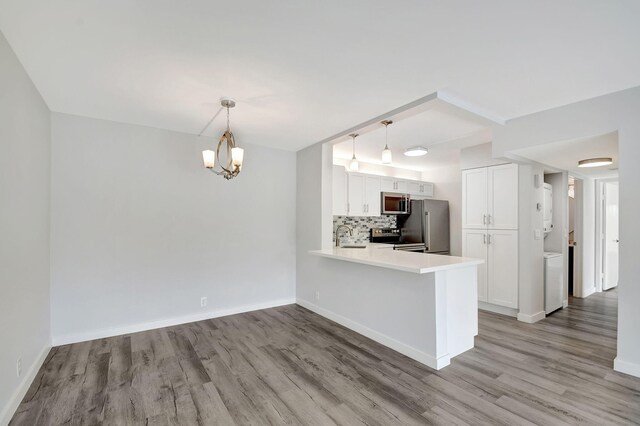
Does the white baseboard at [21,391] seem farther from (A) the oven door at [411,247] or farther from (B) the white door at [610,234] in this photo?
(B) the white door at [610,234]

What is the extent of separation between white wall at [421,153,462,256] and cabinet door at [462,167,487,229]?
1430 mm

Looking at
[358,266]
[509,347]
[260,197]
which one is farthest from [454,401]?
[260,197]

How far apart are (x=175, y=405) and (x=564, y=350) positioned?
3.62 m

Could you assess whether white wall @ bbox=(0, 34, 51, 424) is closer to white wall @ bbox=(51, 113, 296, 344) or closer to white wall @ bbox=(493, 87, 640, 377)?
white wall @ bbox=(51, 113, 296, 344)

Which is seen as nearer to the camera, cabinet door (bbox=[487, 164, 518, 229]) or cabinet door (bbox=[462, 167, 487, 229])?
cabinet door (bbox=[487, 164, 518, 229])

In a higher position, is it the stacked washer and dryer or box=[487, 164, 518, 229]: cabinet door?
box=[487, 164, 518, 229]: cabinet door

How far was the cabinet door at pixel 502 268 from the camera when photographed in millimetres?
4055

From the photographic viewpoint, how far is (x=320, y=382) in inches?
96.3

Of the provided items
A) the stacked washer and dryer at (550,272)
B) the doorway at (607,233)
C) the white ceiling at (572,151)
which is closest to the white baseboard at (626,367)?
the stacked washer and dryer at (550,272)

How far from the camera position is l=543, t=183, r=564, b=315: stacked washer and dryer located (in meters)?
4.15

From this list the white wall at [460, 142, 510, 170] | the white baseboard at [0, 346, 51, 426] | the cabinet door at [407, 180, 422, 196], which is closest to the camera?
the white baseboard at [0, 346, 51, 426]

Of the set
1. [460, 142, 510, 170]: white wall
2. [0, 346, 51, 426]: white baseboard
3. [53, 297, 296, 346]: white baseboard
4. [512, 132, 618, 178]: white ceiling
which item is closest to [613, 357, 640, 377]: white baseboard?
[512, 132, 618, 178]: white ceiling

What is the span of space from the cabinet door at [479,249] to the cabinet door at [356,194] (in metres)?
1.69

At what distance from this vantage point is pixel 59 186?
3180 millimetres
